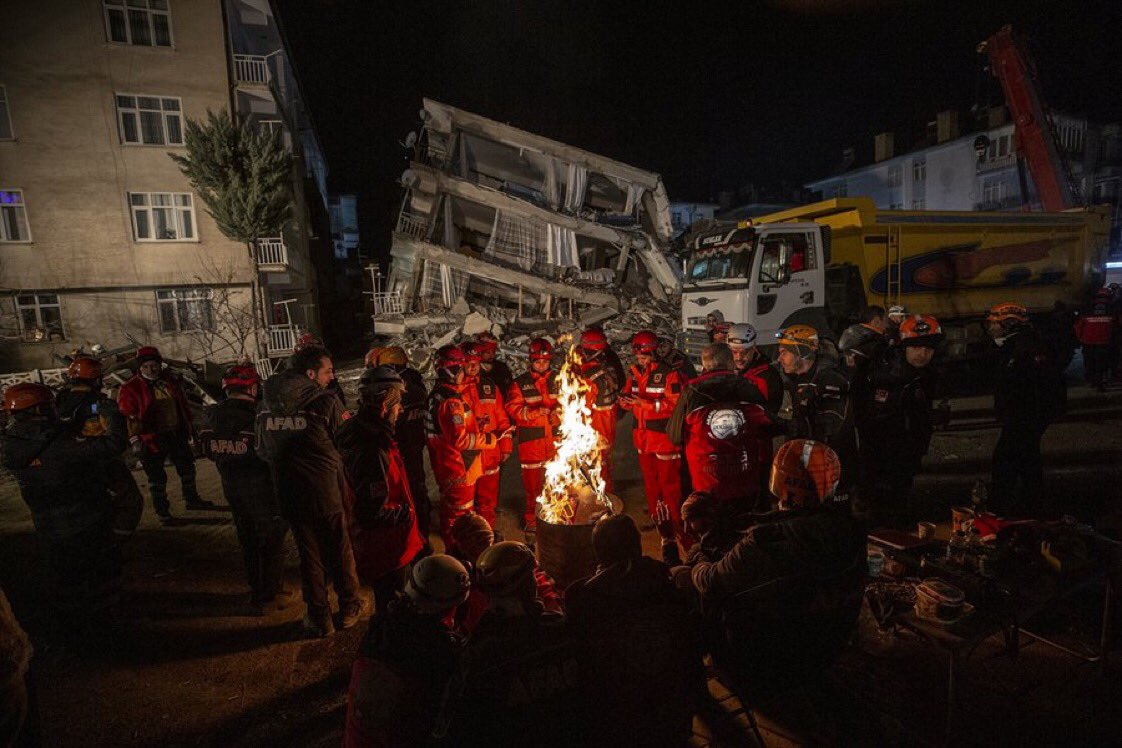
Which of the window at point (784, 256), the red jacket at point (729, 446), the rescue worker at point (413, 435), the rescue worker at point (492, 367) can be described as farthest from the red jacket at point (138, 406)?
the window at point (784, 256)

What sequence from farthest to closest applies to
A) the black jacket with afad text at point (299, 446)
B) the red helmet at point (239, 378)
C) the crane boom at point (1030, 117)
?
the crane boom at point (1030, 117) < the red helmet at point (239, 378) < the black jacket with afad text at point (299, 446)

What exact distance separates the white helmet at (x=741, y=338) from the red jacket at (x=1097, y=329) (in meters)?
11.6

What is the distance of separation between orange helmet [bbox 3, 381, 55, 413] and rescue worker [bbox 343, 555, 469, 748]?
4032 millimetres

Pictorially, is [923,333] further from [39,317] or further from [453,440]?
[39,317]

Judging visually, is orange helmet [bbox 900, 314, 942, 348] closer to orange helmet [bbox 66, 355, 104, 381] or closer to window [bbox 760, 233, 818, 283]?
window [bbox 760, 233, 818, 283]

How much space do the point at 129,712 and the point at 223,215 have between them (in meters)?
18.2

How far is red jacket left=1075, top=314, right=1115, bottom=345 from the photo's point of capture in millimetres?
12078

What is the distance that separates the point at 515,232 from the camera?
23.7 meters

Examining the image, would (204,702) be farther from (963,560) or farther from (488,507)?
(963,560)

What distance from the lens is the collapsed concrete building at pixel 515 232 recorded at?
22.5 meters

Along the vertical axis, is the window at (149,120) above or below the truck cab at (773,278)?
above

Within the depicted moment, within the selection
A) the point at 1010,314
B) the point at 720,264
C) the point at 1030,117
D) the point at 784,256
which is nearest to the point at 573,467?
the point at 1010,314

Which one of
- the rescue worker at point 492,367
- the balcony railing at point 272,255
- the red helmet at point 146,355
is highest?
the balcony railing at point 272,255

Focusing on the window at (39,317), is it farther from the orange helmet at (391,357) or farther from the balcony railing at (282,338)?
the orange helmet at (391,357)
